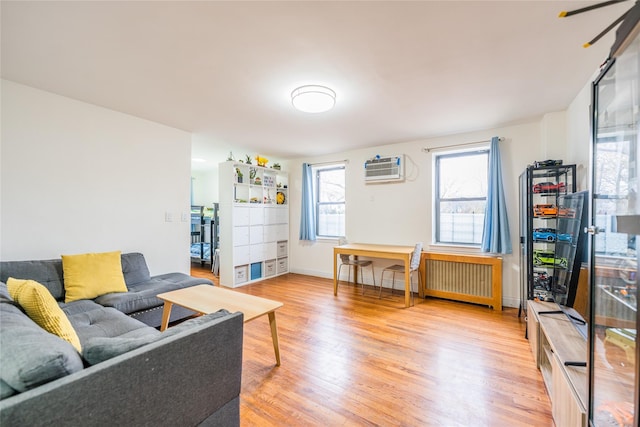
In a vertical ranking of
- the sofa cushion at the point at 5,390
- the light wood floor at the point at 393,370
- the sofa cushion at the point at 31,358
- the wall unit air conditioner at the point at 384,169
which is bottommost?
the light wood floor at the point at 393,370

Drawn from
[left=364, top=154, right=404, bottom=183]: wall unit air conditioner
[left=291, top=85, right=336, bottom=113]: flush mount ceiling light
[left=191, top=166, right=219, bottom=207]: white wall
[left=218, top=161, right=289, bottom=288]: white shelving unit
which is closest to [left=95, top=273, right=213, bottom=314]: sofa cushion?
[left=218, top=161, right=289, bottom=288]: white shelving unit

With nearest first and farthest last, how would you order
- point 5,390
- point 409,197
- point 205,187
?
point 5,390, point 409,197, point 205,187

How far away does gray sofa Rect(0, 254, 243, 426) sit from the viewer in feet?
2.61

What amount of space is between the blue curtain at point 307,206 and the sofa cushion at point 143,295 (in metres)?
2.56

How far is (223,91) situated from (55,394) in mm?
2523

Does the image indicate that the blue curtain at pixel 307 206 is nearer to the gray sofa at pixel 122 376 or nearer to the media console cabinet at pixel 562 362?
the media console cabinet at pixel 562 362

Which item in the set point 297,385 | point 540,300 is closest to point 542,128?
point 540,300

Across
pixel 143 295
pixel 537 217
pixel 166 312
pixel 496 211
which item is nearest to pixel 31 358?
pixel 166 312

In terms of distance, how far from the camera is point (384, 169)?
177 inches

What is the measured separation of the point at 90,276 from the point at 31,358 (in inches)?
85.5

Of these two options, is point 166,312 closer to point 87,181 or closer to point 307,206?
point 87,181

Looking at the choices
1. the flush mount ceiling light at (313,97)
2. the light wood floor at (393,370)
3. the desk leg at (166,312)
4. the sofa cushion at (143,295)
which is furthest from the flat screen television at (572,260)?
the sofa cushion at (143,295)

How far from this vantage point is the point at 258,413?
1696 millimetres

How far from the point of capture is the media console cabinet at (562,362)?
131 cm
